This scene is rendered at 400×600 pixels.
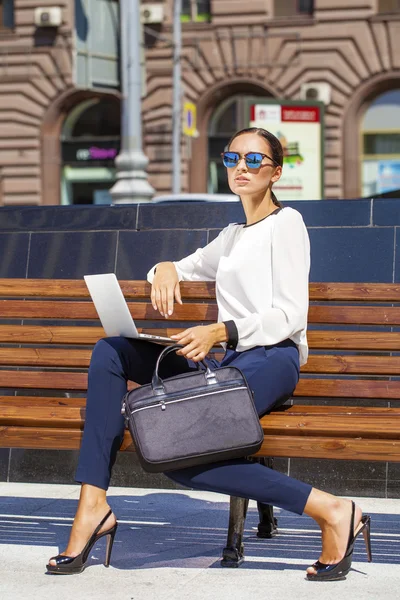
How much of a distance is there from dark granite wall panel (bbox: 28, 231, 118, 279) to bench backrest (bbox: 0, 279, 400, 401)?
38.4 inches

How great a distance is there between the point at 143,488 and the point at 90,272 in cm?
102

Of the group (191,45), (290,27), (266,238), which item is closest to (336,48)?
(290,27)

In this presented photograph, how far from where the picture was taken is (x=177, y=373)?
397 cm

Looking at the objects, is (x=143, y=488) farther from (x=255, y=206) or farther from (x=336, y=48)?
(x=336, y=48)

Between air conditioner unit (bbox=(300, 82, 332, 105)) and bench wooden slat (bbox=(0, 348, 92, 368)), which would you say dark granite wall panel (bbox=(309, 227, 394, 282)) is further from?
air conditioner unit (bbox=(300, 82, 332, 105))

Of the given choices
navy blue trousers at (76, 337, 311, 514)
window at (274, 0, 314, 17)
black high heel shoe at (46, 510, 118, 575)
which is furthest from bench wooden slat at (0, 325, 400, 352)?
window at (274, 0, 314, 17)

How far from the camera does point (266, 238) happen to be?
3.96 meters

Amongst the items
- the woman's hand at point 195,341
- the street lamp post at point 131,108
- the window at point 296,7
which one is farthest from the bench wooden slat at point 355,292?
the window at point 296,7

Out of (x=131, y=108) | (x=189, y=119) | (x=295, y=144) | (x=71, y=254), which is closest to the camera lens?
(x=71, y=254)

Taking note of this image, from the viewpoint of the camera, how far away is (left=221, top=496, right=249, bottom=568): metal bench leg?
3908mm

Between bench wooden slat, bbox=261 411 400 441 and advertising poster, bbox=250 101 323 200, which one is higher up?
advertising poster, bbox=250 101 323 200

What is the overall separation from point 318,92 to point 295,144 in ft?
26.8

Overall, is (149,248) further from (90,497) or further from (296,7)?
(296,7)

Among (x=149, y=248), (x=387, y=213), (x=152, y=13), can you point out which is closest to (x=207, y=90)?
(x=152, y=13)
